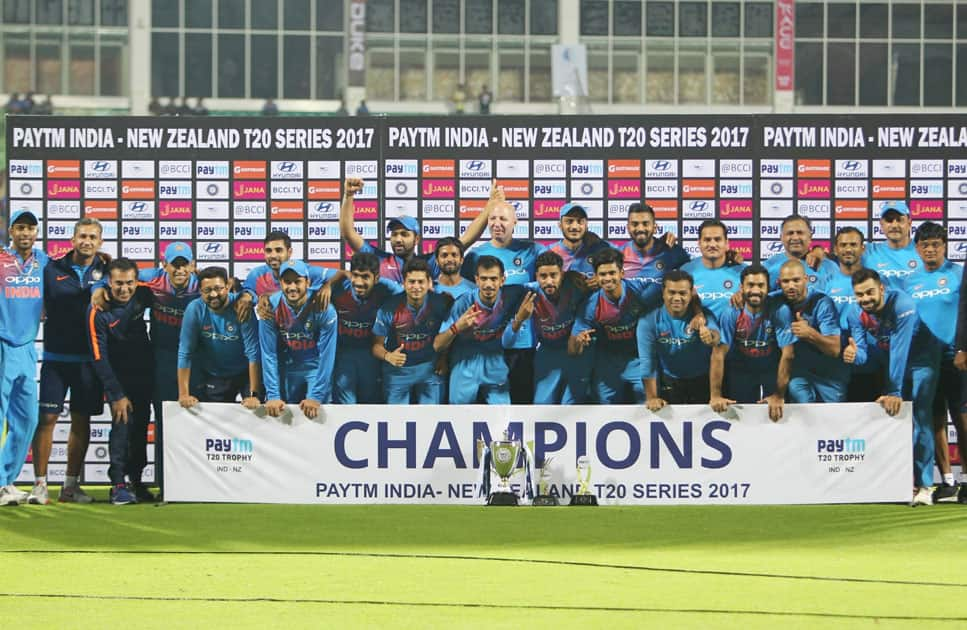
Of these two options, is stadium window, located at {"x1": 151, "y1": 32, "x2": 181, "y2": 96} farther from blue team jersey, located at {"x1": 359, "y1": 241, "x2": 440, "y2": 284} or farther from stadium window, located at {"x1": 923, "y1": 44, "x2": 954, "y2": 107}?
blue team jersey, located at {"x1": 359, "y1": 241, "x2": 440, "y2": 284}

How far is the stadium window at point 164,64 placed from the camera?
169 ft

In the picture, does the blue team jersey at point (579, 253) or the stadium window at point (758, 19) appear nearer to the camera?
the blue team jersey at point (579, 253)

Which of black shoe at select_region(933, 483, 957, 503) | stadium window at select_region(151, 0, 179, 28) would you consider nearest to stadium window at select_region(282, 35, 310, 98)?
stadium window at select_region(151, 0, 179, 28)

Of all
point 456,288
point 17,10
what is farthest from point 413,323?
point 17,10

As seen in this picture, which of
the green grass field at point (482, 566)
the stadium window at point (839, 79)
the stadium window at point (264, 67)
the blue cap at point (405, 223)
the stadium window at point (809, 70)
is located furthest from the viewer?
the stadium window at point (809, 70)

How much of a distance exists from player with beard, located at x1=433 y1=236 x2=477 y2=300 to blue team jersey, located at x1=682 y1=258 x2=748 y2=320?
185cm

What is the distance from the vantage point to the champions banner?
39.9 feet

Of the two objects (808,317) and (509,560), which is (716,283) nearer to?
(808,317)

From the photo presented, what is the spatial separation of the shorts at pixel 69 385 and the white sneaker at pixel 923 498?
6.58m

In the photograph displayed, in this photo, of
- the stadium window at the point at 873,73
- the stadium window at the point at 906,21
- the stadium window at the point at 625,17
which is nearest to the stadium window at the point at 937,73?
the stadium window at the point at 906,21

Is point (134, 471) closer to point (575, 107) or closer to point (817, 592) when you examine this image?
point (817, 592)

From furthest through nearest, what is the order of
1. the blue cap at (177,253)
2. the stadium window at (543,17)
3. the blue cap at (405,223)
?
the stadium window at (543,17) → the blue cap at (405,223) → the blue cap at (177,253)

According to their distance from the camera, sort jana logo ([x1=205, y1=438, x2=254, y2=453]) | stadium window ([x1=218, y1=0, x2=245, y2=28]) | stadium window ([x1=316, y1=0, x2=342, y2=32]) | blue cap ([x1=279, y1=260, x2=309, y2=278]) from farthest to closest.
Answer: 1. stadium window ([x1=316, y1=0, x2=342, y2=32])
2. stadium window ([x1=218, y1=0, x2=245, y2=28])
3. blue cap ([x1=279, y1=260, x2=309, y2=278])
4. jana logo ([x1=205, y1=438, x2=254, y2=453])

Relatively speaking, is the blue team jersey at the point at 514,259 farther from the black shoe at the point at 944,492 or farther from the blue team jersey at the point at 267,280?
the black shoe at the point at 944,492
